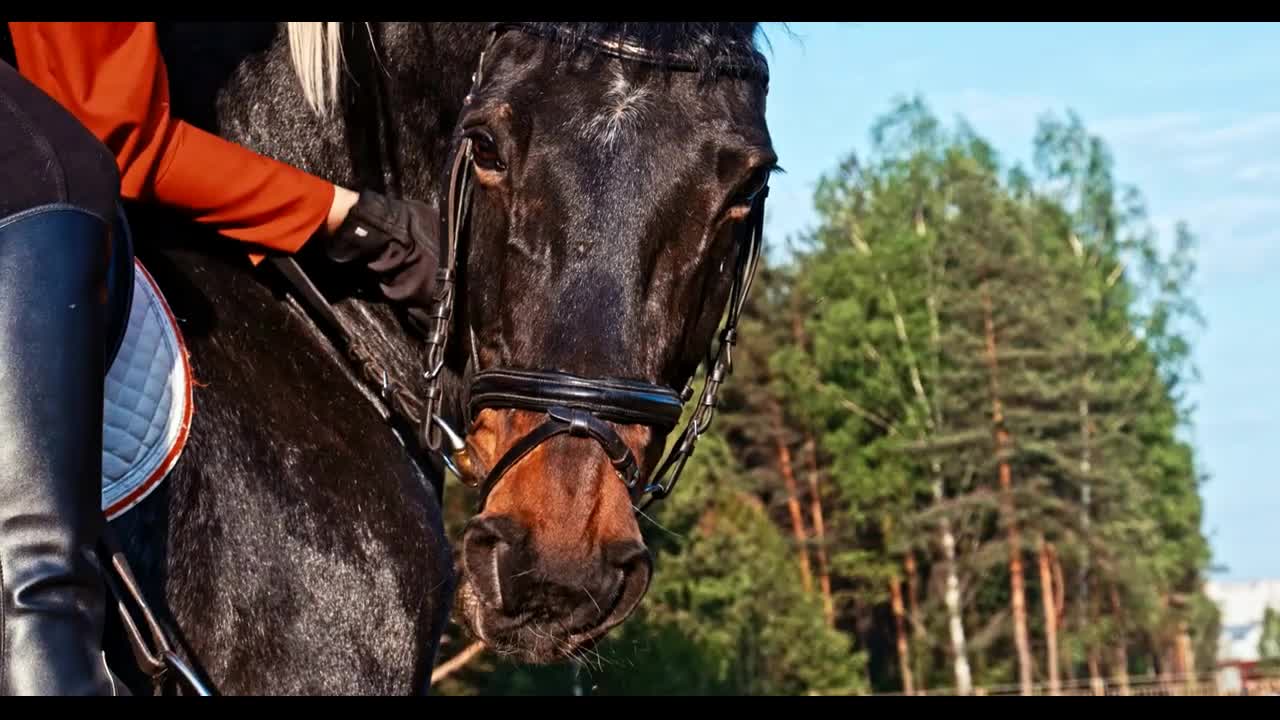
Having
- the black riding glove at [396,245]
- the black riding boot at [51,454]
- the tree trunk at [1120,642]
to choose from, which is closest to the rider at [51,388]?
the black riding boot at [51,454]

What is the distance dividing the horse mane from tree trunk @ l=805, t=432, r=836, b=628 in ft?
191

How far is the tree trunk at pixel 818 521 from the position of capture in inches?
2430

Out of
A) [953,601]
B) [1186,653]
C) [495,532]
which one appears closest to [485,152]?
[495,532]

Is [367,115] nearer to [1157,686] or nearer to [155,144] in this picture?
[155,144]

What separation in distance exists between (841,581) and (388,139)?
6248cm

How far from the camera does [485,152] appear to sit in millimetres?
3332

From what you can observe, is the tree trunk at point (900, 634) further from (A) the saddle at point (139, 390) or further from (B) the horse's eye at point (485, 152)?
(A) the saddle at point (139, 390)

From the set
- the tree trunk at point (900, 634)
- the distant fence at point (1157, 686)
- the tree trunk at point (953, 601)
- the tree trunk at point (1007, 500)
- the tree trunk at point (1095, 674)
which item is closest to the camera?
the distant fence at point (1157, 686)

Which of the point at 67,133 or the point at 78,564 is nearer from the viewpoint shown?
the point at 78,564

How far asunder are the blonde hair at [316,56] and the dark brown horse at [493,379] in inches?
0.5

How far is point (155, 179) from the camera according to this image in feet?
10.8

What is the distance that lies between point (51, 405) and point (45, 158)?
1.30 ft
